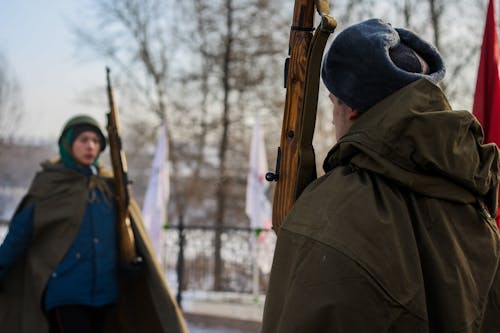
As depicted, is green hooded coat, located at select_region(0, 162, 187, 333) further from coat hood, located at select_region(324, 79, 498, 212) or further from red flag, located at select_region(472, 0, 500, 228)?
coat hood, located at select_region(324, 79, 498, 212)

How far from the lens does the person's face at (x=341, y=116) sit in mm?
1505

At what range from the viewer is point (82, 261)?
3.89 m

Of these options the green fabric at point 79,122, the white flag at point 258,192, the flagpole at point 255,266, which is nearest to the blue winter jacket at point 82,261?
→ the green fabric at point 79,122

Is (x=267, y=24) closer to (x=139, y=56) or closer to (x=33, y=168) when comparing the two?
(x=139, y=56)

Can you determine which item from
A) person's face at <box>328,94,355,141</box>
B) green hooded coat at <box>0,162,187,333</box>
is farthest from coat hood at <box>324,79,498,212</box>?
green hooded coat at <box>0,162,187,333</box>

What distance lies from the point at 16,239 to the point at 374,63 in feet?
10.4

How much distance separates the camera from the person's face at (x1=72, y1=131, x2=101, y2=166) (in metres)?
4.14

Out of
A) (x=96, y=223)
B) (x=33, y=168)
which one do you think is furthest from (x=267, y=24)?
(x=33, y=168)

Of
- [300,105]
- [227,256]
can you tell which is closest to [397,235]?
[300,105]

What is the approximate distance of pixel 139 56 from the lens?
54.3 feet

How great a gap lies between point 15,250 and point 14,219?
0.21 m

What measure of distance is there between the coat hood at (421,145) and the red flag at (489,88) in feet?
5.59

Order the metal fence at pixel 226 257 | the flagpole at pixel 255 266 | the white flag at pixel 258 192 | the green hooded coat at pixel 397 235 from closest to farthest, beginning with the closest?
the green hooded coat at pixel 397 235
the white flag at pixel 258 192
the flagpole at pixel 255 266
the metal fence at pixel 226 257

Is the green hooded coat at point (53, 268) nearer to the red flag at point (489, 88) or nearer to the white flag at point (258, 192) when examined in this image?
the red flag at point (489, 88)
